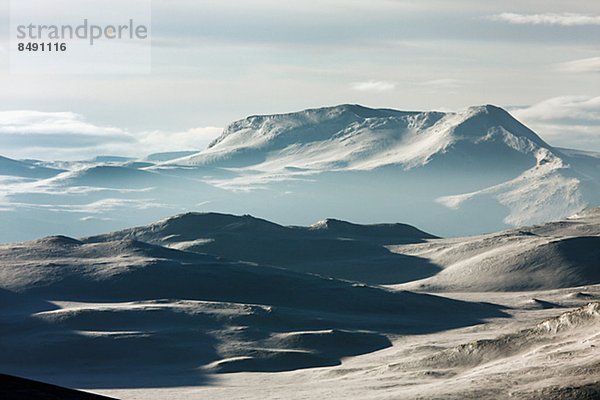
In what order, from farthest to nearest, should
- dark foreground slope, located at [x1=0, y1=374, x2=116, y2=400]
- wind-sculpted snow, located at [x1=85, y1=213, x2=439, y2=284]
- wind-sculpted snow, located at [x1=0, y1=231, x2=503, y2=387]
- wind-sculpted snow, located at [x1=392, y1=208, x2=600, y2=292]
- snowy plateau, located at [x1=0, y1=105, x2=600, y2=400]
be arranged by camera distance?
1. wind-sculpted snow, located at [x1=85, y1=213, x2=439, y2=284]
2. wind-sculpted snow, located at [x1=392, y1=208, x2=600, y2=292]
3. wind-sculpted snow, located at [x1=0, y1=231, x2=503, y2=387]
4. snowy plateau, located at [x1=0, y1=105, x2=600, y2=400]
5. dark foreground slope, located at [x1=0, y1=374, x2=116, y2=400]

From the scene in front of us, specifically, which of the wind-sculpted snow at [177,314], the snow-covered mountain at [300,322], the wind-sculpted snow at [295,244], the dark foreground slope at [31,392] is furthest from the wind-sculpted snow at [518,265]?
the dark foreground slope at [31,392]

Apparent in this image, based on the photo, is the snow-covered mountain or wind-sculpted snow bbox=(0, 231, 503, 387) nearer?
the snow-covered mountain

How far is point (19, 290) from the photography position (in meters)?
114

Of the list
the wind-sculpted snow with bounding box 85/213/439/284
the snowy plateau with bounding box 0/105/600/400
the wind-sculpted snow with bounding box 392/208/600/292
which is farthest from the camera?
the wind-sculpted snow with bounding box 85/213/439/284

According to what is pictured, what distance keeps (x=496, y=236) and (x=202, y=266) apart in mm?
57989

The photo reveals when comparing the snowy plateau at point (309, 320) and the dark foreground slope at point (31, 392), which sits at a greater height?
→ the dark foreground slope at point (31, 392)

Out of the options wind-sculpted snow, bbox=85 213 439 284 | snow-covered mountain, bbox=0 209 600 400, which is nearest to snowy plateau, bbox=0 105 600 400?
snow-covered mountain, bbox=0 209 600 400

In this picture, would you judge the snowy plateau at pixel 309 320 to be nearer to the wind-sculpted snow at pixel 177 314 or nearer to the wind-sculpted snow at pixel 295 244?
the wind-sculpted snow at pixel 177 314

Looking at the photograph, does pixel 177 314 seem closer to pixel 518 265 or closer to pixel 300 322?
pixel 300 322

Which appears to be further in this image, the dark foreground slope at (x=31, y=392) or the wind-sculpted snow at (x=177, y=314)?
the wind-sculpted snow at (x=177, y=314)

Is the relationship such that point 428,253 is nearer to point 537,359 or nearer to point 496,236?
point 496,236

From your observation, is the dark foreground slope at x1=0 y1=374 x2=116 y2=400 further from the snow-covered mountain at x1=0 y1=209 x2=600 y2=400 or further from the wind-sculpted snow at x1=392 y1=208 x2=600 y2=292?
the wind-sculpted snow at x1=392 y1=208 x2=600 y2=292

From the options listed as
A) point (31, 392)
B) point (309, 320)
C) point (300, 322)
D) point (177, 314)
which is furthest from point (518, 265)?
point (31, 392)

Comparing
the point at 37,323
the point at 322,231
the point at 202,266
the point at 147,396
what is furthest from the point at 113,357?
the point at 322,231
